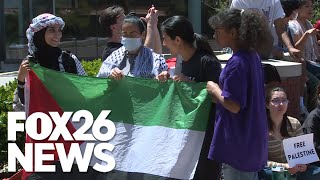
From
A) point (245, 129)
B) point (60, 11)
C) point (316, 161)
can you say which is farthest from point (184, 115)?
point (60, 11)

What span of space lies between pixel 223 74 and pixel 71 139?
1488 mm

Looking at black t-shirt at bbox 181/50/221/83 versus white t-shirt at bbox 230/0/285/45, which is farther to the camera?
white t-shirt at bbox 230/0/285/45

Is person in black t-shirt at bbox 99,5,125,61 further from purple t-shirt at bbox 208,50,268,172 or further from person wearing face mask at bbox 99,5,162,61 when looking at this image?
purple t-shirt at bbox 208,50,268,172

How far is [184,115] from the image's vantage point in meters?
4.72

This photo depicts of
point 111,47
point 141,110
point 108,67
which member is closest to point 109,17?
point 111,47

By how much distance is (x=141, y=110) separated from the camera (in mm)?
4844

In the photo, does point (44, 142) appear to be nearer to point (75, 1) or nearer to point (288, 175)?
point (288, 175)

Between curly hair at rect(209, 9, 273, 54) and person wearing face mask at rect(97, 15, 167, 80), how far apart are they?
0.90m

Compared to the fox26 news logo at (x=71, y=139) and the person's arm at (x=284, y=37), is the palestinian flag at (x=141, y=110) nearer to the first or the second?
the fox26 news logo at (x=71, y=139)

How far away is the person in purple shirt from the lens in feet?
13.6

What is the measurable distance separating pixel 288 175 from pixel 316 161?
1.11 ft

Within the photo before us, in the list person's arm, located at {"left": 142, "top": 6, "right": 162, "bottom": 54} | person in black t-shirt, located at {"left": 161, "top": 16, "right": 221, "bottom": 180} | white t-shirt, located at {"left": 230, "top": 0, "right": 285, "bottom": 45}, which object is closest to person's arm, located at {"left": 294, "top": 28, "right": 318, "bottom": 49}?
white t-shirt, located at {"left": 230, "top": 0, "right": 285, "bottom": 45}

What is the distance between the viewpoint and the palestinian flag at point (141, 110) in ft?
15.4

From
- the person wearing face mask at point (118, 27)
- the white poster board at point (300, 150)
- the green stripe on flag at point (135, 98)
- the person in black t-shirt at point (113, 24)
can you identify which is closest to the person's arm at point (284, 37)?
the person wearing face mask at point (118, 27)
